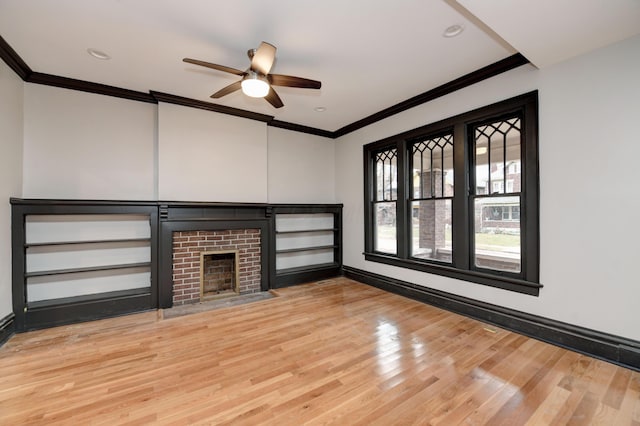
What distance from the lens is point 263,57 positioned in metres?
2.40

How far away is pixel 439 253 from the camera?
4.18m

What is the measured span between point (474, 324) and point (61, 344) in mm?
4368

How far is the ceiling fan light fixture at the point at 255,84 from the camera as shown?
8.58 ft

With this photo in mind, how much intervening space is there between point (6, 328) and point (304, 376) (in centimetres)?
311

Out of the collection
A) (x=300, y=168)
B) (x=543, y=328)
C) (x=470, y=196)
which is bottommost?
(x=543, y=328)

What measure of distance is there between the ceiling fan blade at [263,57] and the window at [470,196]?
2400 millimetres

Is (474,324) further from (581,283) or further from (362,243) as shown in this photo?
(362,243)

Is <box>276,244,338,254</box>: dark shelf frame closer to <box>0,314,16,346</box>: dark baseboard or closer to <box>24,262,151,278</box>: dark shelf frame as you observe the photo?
<box>24,262,151,278</box>: dark shelf frame

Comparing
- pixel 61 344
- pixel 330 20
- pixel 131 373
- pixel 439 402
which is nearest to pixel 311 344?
pixel 439 402

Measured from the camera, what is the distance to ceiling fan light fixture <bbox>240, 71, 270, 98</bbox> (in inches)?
103

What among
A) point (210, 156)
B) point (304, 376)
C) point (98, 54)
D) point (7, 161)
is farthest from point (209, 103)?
point (304, 376)

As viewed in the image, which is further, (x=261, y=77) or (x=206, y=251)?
(x=206, y=251)

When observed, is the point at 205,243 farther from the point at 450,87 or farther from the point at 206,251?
the point at 450,87

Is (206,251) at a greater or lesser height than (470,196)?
lesser
